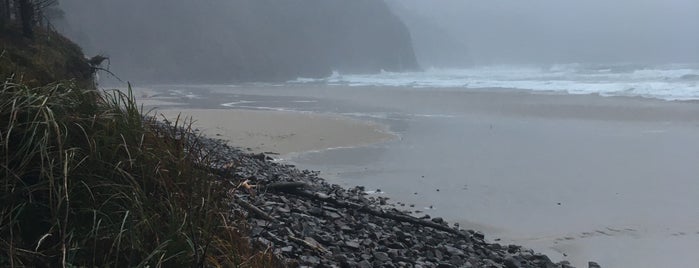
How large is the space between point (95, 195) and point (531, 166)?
32.7 ft

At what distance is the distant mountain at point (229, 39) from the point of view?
2901 inches

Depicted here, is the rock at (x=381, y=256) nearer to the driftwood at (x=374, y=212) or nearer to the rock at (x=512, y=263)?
the rock at (x=512, y=263)

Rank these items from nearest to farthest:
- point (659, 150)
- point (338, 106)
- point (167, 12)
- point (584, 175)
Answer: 1. point (584, 175)
2. point (659, 150)
3. point (338, 106)
4. point (167, 12)

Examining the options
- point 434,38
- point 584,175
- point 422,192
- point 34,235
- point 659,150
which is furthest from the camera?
point 434,38

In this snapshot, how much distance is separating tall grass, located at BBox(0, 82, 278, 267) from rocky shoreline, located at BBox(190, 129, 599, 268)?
0.53 m

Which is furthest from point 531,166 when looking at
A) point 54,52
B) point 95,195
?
point 95,195

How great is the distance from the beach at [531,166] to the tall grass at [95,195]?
15.1 ft

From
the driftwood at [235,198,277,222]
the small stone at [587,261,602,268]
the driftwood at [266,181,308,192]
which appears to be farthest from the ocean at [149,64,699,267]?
the driftwood at [235,198,277,222]

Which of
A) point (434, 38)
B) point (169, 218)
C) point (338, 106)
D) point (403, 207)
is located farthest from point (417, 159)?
point (434, 38)

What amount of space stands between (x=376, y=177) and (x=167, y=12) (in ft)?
255

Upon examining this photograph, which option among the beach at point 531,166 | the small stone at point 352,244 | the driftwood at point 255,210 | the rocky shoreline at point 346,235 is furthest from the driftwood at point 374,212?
the driftwood at point 255,210

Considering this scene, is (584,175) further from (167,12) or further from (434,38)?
(434,38)

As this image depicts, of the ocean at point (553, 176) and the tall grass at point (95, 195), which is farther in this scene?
Result: the ocean at point (553, 176)

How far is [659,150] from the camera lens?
539 inches
